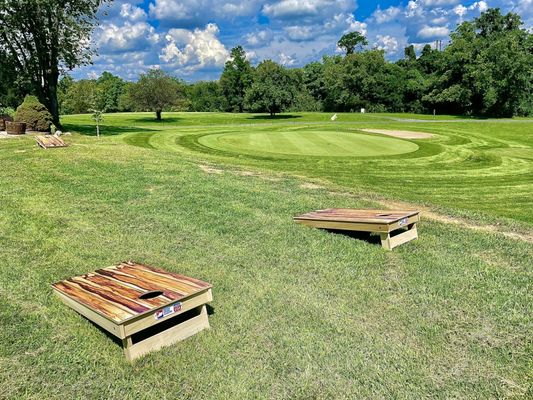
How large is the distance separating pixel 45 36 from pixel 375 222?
88.5ft

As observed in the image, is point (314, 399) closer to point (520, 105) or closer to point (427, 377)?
point (427, 377)

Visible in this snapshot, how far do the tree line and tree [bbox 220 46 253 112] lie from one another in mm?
202

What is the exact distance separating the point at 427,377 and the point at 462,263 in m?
3.05

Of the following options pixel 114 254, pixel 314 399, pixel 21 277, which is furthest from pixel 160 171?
pixel 314 399

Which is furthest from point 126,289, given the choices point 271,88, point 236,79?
point 236,79

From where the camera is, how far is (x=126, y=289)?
501 cm

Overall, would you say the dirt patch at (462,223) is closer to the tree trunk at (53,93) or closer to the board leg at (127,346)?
the board leg at (127,346)

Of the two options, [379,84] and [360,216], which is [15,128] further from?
[379,84]

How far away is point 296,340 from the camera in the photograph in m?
4.77

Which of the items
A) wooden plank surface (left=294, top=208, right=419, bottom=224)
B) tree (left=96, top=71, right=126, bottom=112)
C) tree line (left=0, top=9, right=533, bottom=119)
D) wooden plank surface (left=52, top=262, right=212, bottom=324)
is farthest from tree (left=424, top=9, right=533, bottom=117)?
tree (left=96, top=71, right=126, bottom=112)

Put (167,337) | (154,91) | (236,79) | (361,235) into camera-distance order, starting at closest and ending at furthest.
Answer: (167,337) < (361,235) < (154,91) < (236,79)

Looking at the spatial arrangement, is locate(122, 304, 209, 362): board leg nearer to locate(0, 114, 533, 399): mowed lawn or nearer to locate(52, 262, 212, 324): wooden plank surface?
locate(0, 114, 533, 399): mowed lawn

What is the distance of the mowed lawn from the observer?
4152 millimetres

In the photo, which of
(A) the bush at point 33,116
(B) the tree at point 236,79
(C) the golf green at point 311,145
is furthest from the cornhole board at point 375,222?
(B) the tree at point 236,79
